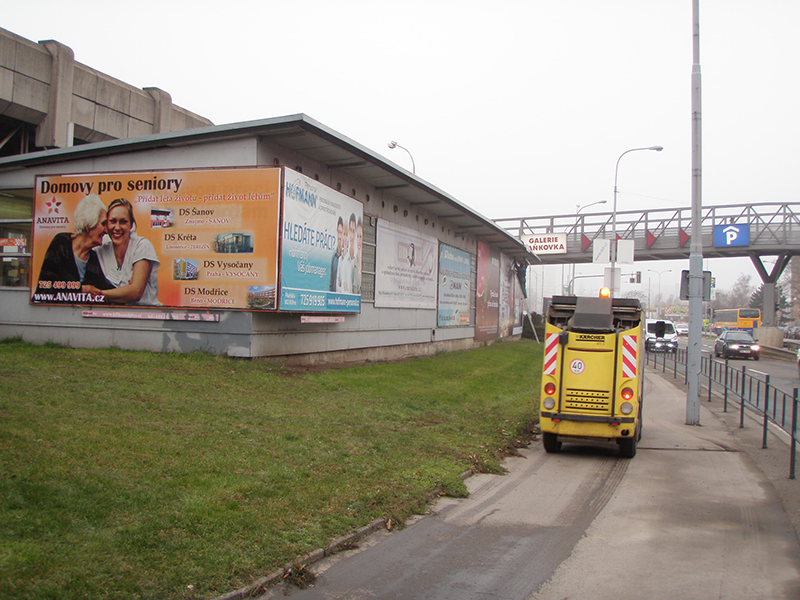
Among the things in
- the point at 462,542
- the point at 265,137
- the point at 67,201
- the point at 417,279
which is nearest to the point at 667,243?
the point at 417,279

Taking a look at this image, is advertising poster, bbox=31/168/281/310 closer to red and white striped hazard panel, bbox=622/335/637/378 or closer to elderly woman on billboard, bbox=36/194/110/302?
elderly woman on billboard, bbox=36/194/110/302

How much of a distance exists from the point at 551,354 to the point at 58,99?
72.9 ft

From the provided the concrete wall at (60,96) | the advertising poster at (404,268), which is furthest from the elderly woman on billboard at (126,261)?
the concrete wall at (60,96)

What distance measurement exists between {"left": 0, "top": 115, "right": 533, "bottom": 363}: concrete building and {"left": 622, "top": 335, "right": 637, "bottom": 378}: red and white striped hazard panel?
771 cm

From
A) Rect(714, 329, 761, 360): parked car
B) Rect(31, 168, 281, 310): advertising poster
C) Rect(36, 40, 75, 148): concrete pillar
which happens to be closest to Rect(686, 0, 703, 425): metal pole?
Rect(31, 168, 281, 310): advertising poster

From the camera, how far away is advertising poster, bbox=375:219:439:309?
21.6m

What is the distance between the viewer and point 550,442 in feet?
35.3

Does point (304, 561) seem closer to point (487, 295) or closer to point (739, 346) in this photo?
point (487, 295)

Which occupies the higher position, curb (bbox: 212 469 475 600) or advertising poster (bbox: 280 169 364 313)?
advertising poster (bbox: 280 169 364 313)

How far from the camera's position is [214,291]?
49.0ft

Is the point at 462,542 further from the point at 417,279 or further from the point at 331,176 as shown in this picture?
the point at 417,279

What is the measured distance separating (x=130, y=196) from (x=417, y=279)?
11.5 m

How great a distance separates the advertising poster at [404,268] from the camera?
21.6m

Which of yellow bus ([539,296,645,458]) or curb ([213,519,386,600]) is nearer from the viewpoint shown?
curb ([213,519,386,600])
